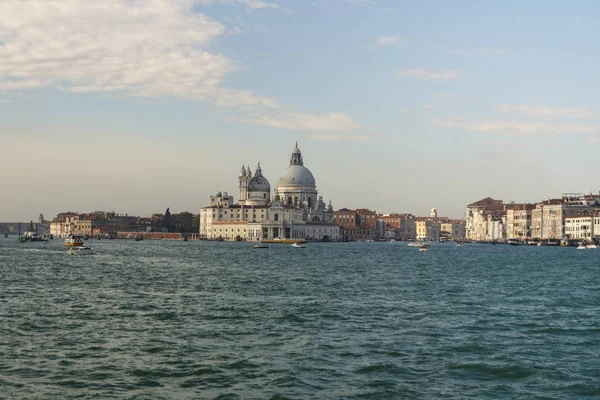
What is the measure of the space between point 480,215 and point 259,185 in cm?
3598

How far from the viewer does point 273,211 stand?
11656 cm

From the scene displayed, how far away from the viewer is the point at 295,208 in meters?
121

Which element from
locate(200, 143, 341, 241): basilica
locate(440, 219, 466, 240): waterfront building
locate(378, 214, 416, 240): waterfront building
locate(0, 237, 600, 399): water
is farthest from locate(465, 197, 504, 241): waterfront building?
locate(0, 237, 600, 399): water

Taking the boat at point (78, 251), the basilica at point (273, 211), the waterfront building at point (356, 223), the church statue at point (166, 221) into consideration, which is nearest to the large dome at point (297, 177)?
the basilica at point (273, 211)

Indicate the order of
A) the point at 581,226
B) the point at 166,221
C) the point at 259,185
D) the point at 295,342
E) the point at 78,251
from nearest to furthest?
the point at 295,342 → the point at 78,251 → the point at 581,226 → the point at 259,185 → the point at 166,221

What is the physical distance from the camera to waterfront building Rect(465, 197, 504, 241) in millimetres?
133700

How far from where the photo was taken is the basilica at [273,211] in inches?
4599

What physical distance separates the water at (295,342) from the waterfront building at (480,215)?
108759 mm

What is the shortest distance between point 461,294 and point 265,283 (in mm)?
7023

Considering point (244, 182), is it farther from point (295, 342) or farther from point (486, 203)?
point (295, 342)

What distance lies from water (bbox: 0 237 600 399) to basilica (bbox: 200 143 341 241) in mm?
89769

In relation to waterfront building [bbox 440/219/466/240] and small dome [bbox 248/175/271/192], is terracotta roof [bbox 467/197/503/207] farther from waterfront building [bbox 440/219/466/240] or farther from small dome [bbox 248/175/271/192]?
small dome [bbox 248/175/271/192]

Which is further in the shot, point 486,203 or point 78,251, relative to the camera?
point 486,203

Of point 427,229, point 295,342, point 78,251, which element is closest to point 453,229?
point 427,229
